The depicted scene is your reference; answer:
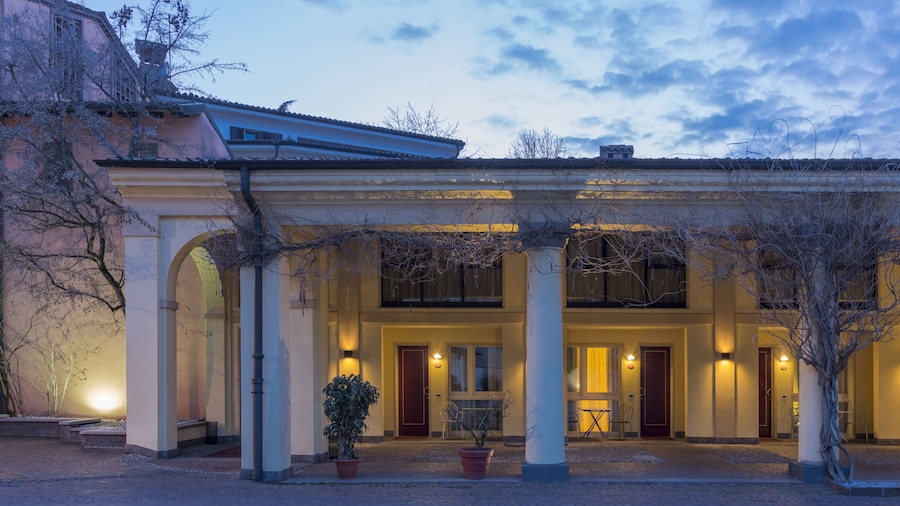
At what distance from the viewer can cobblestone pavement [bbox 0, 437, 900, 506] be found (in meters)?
11.4

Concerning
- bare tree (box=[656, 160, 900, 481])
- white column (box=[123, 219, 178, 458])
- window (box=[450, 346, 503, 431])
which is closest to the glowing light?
white column (box=[123, 219, 178, 458])

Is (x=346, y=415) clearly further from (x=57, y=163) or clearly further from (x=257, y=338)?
(x=57, y=163)

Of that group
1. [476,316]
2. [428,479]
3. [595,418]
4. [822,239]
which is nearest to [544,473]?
[428,479]

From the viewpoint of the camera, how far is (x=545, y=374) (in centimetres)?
1252

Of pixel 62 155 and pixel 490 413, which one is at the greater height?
pixel 62 155

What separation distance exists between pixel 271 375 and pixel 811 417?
7544mm

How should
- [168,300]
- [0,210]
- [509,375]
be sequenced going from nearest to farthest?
[168,300], [509,375], [0,210]

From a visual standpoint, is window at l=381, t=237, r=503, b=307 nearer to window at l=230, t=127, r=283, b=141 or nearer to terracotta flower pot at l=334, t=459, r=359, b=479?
terracotta flower pot at l=334, t=459, r=359, b=479

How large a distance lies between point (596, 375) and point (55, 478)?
32.8 ft

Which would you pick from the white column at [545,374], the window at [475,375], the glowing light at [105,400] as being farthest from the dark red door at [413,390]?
the glowing light at [105,400]

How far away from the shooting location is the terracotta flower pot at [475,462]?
12.6 m

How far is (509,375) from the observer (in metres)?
17.2

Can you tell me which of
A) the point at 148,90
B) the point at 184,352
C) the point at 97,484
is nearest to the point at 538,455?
the point at 97,484

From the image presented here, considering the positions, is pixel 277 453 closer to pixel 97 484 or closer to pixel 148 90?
pixel 97 484
